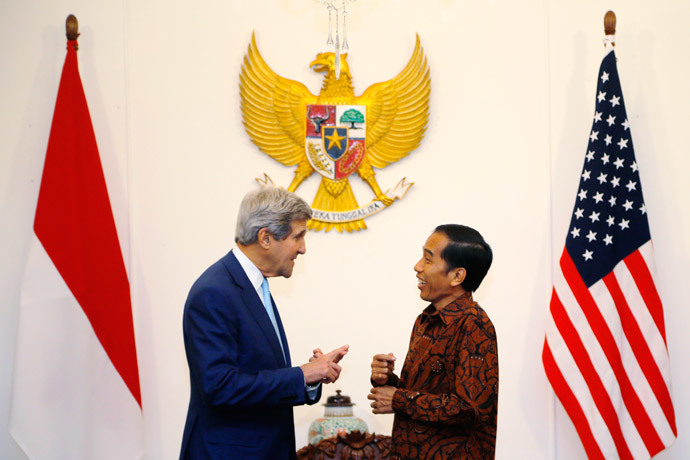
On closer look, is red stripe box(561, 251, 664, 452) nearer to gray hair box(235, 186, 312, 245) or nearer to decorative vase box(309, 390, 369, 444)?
decorative vase box(309, 390, 369, 444)

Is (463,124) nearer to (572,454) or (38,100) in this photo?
(572,454)

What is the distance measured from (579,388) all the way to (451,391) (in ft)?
5.34

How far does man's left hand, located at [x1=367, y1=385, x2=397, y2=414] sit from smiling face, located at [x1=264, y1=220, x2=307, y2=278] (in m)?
0.50

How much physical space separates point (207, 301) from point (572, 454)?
2512 mm

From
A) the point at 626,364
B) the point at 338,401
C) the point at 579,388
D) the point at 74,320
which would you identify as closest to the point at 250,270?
the point at 338,401

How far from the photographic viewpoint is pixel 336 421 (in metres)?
3.49

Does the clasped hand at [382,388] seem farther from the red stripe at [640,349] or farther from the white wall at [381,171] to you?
the red stripe at [640,349]

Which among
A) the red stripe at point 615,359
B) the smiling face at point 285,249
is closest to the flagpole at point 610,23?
the red stripe at point 615,359

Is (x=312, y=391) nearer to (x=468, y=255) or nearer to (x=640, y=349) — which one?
(x=468, y=255)

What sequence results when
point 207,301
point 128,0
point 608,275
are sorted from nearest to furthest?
point 207,301 → point 608,275 → point 128,0

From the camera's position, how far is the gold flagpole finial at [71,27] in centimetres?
381

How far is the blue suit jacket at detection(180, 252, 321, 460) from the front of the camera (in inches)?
86.1

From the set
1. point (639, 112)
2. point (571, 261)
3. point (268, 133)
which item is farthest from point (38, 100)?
point (639, 112)

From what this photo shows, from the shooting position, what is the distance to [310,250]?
156 inches
